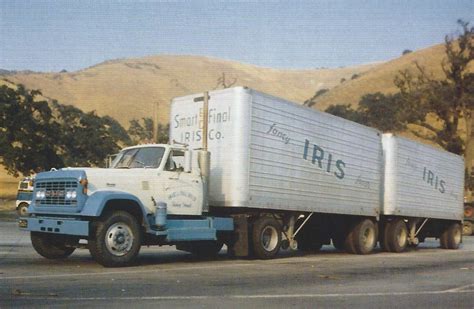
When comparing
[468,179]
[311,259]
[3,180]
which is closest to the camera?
[311,259]

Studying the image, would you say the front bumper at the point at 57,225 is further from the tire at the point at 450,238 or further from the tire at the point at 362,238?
the tire at the point at 450,238

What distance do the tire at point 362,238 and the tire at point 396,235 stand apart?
1146 millimetres

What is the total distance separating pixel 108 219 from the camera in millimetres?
11961

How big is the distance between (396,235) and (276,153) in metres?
6.92

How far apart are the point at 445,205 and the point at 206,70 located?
179320 mm

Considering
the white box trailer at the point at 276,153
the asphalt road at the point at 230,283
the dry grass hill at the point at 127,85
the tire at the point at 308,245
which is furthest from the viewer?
the dry grass hill at the point at 127,85

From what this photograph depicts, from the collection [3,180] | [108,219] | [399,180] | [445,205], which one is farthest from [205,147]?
[3,180]

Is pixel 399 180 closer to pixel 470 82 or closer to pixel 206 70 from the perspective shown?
pixel 470 82

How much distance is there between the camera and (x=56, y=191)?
12.5 m

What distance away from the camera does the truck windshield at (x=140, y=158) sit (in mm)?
13547

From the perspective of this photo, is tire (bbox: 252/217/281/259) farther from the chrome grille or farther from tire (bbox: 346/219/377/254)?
the chrome grille

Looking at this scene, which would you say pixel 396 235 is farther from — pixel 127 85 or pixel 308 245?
pixel 127 85

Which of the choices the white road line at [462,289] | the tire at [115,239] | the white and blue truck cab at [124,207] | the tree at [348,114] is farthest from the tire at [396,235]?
the tree at [348,114]

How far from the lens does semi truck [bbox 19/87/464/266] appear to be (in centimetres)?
1224
